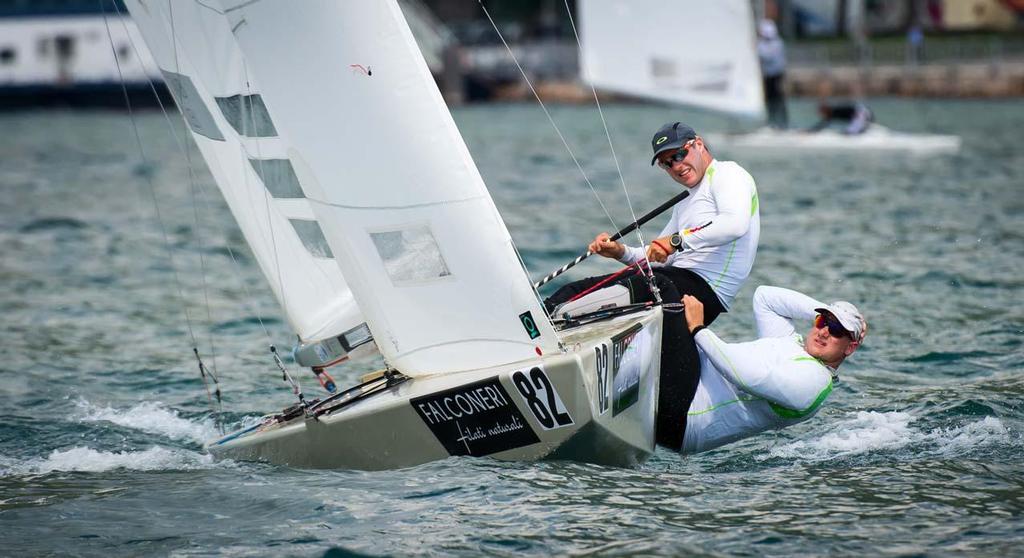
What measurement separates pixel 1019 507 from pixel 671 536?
160cm

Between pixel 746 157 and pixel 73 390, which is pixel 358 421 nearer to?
pixel 73 390

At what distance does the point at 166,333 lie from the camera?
37.6ft

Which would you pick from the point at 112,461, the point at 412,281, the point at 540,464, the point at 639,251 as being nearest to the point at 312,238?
the point at 412,281

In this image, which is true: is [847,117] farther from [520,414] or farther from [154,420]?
[520,414]

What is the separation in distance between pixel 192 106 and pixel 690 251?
2944 millimetres

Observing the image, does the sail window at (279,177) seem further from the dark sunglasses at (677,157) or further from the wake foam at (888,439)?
the wake foam at (888,439)

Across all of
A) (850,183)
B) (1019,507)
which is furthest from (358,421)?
(850,183)

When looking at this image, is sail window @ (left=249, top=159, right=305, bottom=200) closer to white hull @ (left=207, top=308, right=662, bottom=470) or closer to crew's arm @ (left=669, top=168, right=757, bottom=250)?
white hull @ (left=207, top=308, right=662, bottom=470)

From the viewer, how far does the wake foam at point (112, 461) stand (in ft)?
24.6

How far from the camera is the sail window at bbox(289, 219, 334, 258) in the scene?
7.54 m

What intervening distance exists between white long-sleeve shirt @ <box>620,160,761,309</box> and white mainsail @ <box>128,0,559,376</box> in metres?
1.05

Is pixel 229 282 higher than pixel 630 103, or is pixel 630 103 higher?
pixel 630 103

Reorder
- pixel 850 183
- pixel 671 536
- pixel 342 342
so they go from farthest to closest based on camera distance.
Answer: pixel 850 183, pixel 342 342, pixel 671 536

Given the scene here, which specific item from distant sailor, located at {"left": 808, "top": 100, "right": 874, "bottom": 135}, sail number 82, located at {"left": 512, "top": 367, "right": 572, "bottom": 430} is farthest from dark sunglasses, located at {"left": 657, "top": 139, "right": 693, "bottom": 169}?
distant sailor, located at {"left": 808, "top": 100, "right": 874, "bottom": 135}
